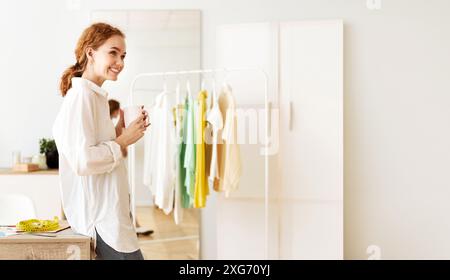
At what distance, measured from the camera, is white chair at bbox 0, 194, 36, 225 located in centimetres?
189

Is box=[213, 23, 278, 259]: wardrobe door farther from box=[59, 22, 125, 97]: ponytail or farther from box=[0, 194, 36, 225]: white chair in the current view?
box=[59, 22, 125, 97]: ponytail

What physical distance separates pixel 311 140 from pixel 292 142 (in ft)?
0.30

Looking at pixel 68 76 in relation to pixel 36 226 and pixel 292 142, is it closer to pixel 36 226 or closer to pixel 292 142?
pixel 36 226

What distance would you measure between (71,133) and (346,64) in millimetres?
1626

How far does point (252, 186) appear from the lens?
256 cm

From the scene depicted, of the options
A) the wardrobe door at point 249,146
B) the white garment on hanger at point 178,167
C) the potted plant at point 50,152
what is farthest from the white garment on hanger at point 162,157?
the potted plant at point 50,152

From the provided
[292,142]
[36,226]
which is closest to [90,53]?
[36,226]

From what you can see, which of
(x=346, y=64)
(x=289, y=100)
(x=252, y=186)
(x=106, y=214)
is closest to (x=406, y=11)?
(x=346, y=64)

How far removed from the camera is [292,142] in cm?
254

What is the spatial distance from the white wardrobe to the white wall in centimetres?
9

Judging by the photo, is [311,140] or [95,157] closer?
[95,157]

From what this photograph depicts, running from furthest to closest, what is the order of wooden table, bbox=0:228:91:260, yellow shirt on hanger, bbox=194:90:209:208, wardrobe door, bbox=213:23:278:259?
wardrobe door, bbox=213:23:278:259 < yellow shirt on hanger, bbox=194:90:209:208 < wooden table, bbox=0:228:91:260

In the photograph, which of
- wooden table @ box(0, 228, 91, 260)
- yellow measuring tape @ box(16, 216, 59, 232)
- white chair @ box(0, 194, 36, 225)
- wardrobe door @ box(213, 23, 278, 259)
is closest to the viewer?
wooden table @ box(0, 228, 91, 260)

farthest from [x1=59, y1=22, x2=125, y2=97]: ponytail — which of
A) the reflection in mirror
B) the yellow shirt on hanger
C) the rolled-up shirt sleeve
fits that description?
the reflection in mirror
